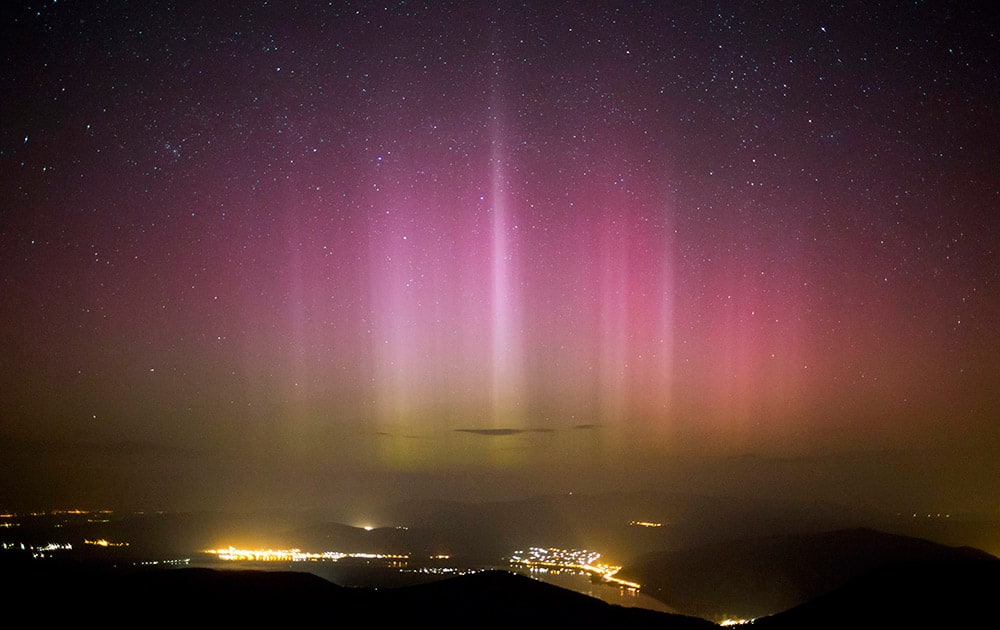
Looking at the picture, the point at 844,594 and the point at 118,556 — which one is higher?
the point at 844,594

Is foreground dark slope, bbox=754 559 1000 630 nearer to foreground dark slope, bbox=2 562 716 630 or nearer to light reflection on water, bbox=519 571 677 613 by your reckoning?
foreground dark slope, bbox=2 562 716 630

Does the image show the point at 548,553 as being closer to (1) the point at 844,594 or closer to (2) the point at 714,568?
(2) the point at 714,568

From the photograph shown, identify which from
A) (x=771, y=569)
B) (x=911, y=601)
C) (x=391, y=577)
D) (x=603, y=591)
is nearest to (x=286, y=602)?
(x=911, y=601)

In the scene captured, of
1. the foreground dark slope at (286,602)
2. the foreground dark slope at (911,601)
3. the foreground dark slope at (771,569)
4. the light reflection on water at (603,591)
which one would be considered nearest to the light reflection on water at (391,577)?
the light reflection on water at (603,591)

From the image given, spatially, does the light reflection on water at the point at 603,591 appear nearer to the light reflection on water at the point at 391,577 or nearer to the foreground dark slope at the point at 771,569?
the light reflection on water at the point at 391,577

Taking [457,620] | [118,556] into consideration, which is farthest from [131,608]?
[118,556]
